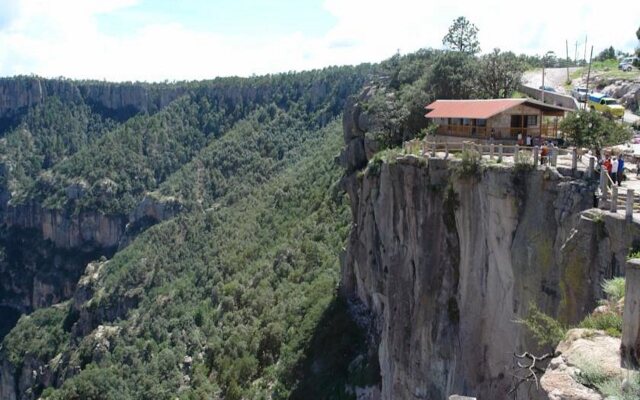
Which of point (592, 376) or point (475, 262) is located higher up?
point (592, 376)

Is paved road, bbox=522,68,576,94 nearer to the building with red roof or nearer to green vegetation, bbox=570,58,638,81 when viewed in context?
green vegetation, bbox=570,58,638,81

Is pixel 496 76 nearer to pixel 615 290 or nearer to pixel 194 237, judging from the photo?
pixel 615 290

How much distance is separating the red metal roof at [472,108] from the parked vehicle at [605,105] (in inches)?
307

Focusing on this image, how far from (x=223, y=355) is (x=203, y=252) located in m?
39.2

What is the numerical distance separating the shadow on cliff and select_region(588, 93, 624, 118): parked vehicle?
20319mm

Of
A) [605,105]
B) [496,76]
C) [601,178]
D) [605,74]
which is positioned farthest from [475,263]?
[605,74]

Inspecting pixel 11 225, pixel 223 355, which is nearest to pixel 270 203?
pixel 223 355

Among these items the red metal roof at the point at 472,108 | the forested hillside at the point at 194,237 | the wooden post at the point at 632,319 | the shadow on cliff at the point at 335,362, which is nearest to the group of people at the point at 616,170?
the wooden post at the point at 632,319

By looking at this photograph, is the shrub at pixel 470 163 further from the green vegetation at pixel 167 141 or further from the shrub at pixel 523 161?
the green vegetation at pixel 167 141

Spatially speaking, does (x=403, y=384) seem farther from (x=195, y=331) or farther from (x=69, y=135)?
(x=69, y=135)

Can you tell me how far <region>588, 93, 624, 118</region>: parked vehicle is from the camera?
4041 cm

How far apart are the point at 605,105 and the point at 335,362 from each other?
24.6 meters

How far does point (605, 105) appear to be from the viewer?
42594mm

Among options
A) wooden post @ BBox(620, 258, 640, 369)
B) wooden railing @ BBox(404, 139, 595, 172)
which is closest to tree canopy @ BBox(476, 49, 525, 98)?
wooden railing @ BBox(404, 139, 595, 172)
